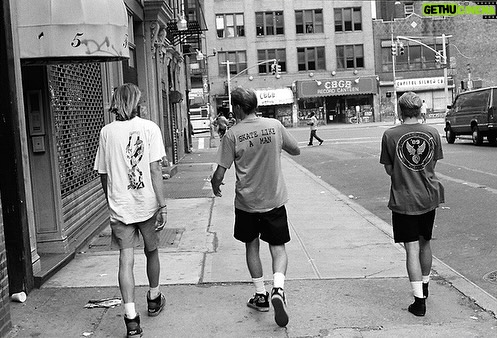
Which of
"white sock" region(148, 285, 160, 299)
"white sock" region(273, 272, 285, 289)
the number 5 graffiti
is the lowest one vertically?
"white sock" region(148, 285, 160, 299)

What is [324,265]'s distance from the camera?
720cm

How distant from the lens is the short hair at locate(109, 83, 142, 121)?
5121mm

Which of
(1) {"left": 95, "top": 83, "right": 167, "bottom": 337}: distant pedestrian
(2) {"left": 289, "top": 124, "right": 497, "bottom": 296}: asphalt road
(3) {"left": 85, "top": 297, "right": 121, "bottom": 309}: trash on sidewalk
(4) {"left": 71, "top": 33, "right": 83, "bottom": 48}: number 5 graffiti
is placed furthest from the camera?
(2) {"left": 289, "top": 124, "right": 497, "bottom": 296}: asphalt road

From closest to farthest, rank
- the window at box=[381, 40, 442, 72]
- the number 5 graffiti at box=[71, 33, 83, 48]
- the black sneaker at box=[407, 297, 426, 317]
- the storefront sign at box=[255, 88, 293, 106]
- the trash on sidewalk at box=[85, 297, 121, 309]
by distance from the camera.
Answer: the black sneaker at box=[407, 297, 426, 317], the trash on sidewalk at box=[85, 297, 121, 309], the number 5 graffiti at box=[71, 33, 83, 48], the storefront sign at box=[255, 88, 293, 106], the window at box=[381, 40, 442, 72]

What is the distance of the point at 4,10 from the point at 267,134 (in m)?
2.74

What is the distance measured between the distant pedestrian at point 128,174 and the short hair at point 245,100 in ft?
2.38

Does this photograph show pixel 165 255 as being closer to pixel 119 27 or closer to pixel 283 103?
pixel 119 27

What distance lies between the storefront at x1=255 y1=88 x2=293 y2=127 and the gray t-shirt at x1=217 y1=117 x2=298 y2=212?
187ft

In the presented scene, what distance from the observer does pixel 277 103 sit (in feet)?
208

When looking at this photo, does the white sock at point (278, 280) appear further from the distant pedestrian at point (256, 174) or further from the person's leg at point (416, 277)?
the person's leg at point (416, 277)

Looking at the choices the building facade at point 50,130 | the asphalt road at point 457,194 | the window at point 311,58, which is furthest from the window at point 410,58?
the building facade at point 50,130

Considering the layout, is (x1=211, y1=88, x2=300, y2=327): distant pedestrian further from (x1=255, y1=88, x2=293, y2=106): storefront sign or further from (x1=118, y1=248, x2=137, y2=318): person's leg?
(x1=255, y1=88, x2=293, y2=106): storefront sign

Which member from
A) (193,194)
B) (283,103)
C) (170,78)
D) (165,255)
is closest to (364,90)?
(283,103)

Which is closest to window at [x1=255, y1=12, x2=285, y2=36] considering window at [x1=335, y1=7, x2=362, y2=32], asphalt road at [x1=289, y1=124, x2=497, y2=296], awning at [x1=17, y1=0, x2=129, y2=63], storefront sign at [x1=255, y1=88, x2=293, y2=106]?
window at [x1=335, y1=7, x2=362, y2=32]
